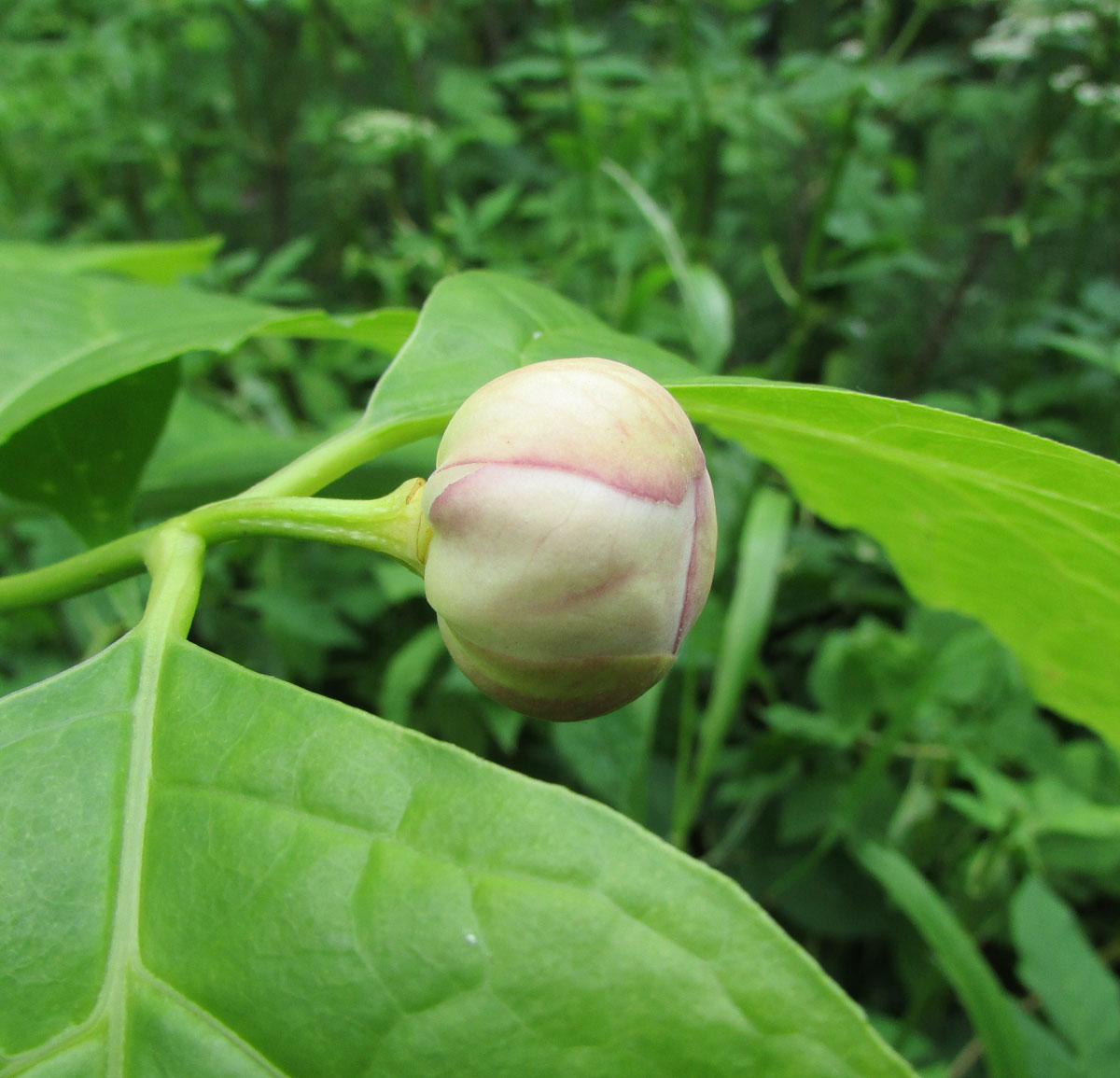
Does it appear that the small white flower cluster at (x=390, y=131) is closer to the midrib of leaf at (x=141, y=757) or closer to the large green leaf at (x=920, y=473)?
the large green leaf at (x=920, y=473)

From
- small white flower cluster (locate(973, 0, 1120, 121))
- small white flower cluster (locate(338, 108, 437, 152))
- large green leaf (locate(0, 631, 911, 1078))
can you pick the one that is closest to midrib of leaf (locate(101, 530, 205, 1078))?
large green leaf (locate(0, 631, 911, 1078))

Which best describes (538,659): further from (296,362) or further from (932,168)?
(932,168)

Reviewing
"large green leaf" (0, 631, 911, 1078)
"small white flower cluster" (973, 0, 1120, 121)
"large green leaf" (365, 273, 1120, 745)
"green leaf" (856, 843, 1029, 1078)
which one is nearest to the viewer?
"large green leaf" (0, 631, 911, 1078)

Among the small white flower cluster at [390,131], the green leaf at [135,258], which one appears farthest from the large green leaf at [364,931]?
the small white flower cluster at [390,131]

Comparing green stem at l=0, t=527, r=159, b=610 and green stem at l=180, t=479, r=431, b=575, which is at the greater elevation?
green stem at l=180, t=479, r=431, b=575

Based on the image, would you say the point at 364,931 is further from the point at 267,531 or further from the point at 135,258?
the point at 135,258

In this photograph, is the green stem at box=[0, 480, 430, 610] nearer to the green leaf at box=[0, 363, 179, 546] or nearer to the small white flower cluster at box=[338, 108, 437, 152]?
the green leaf at box=[0, 363, 179, 546]

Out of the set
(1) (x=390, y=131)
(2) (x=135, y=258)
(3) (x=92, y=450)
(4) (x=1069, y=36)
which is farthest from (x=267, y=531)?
(4) (x=1069, y=36)
